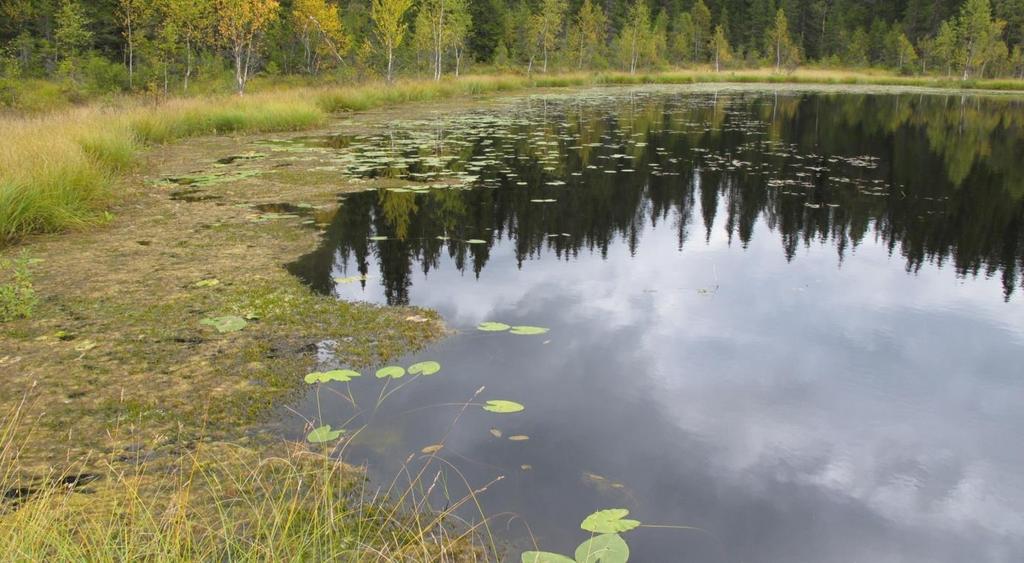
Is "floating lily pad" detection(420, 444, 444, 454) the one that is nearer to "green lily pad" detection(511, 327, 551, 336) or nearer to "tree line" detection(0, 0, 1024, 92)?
"green lily pad" detection(511, 327, 551, 336)

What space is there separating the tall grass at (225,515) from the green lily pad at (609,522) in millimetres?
490

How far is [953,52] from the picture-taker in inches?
2205

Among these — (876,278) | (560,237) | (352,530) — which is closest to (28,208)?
(560,237)

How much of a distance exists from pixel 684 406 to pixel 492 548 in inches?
71.7

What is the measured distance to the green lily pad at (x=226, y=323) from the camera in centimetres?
484

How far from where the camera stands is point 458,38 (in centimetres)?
4253

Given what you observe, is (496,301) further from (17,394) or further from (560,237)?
(17,394)

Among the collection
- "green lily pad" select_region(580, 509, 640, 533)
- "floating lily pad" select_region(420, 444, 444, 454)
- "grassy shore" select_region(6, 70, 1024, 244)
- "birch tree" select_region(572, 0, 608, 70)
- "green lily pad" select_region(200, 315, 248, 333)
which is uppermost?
"birch tree" select_region(572, 0, 608, 70)

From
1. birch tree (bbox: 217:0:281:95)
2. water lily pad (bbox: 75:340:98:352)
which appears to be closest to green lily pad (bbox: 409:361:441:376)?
water lily pad (bbox: 75:340:98:352)

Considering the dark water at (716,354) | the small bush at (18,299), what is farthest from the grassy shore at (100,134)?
the dark water at (716,354)

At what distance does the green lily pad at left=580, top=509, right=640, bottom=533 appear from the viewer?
9.27 ft

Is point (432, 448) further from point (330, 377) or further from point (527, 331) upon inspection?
point (527, 331)

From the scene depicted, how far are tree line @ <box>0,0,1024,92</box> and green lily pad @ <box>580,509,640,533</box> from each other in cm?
2386

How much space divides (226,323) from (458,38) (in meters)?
41.0
